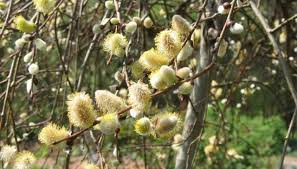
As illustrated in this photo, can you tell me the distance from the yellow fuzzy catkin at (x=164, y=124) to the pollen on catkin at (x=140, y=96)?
46 mm

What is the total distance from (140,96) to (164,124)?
70mm

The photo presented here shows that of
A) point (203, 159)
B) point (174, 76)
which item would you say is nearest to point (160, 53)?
point (174, 76)

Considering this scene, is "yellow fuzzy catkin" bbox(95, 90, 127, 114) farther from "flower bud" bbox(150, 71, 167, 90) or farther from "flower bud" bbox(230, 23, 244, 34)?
"flower bud" bbox(230, 23, 244, 34)

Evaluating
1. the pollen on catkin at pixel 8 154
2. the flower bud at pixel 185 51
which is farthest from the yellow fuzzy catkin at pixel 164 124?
the pollen on catkin at pixel 8 154

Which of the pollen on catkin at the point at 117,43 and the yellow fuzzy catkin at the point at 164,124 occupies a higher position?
the pollen on catkin at the point at 117,43

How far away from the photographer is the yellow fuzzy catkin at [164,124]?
0.90 metres

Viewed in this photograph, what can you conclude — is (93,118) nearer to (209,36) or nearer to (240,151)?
(209,36)

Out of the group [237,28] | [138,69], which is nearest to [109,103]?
[138,69]

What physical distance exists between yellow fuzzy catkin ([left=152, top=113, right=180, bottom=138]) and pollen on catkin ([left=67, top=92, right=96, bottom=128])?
0.11 metres

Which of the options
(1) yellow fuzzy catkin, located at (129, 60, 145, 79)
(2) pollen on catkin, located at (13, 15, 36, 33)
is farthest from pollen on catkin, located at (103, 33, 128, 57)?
(2) pollen on catkin, located at (13, 15, 36, 33)

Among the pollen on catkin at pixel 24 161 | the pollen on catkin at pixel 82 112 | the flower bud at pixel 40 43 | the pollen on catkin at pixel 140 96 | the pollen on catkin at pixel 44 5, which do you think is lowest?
the pollen on catkin at pixel 24 161

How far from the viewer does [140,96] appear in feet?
2.83

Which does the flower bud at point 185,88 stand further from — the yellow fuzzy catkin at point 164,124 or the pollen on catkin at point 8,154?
the pollen on catkin at point 8,154

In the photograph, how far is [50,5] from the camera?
1100 millimetres
